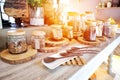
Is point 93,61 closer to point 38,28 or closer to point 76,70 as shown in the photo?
point 76,70

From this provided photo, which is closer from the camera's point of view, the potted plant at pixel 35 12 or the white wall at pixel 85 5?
the potted plant at pixel 35 12

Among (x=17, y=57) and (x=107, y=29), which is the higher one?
(x=107, y=29)

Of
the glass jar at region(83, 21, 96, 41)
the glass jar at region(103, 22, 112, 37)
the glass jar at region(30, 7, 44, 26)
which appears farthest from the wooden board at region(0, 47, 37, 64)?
the glass jar at region(103, 22, 112, 37)

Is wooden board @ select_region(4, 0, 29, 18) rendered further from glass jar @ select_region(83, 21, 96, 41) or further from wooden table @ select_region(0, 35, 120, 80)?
glass jar @ select_region(83, 21, 96, 41)

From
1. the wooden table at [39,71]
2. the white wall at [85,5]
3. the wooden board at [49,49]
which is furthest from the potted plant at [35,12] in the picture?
the white wall at [85,5]

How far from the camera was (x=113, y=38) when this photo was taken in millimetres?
1268

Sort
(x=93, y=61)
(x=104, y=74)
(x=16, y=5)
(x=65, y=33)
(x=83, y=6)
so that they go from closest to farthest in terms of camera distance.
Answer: (x=93, y=61) < (x=16, y=5) < (x=65, y=33) < (x=104, y=74) < (x=83, y=6)

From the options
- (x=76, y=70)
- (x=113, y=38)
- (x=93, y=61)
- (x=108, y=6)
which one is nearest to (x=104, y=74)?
(x=113, y=38)

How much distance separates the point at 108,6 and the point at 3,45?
294 cm

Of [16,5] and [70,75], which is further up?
[16,5]

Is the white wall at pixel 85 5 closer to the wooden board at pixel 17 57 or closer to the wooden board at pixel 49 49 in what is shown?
the wooden board at pixel 49 49

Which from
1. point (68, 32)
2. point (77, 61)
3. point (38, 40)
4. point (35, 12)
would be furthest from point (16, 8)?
point (77, 61)

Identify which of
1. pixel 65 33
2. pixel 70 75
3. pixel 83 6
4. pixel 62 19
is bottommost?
pixel 70 75

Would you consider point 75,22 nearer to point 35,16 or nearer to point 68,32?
point 68,32
